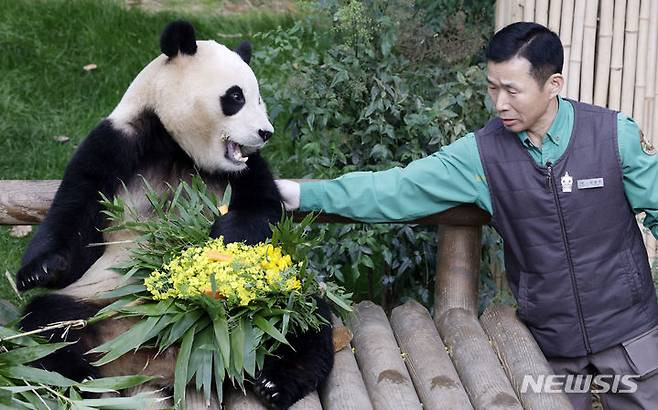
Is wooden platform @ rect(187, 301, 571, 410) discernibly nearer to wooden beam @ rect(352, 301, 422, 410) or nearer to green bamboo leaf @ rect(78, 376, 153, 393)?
wooden beam @ rect(352, 301, 422, 410)

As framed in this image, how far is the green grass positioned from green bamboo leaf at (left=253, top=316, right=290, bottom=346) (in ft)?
9.64

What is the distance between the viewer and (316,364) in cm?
337

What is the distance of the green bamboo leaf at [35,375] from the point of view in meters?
3.06

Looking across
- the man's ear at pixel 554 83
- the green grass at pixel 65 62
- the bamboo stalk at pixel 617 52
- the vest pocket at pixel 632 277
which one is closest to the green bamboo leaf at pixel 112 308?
the man's ear at pixel 554 83

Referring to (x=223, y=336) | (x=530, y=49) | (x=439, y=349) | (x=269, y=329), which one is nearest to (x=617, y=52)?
(x=530, y=49)

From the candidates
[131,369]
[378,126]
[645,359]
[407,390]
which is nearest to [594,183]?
[645,359]

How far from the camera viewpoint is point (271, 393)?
10.6 ft

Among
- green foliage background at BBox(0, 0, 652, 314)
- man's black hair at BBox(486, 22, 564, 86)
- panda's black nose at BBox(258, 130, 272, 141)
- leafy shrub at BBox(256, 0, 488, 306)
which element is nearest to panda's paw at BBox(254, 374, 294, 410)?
panda's black nose at BBox(258, 130, 272, 141)

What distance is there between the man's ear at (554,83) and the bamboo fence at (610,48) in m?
0.95

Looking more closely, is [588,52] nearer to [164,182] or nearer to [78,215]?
[164,182]

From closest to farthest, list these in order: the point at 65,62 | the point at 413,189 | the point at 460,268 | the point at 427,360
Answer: the point at 427,360 → the point at 413,189 → the point at 460,268 → the point at 65,62

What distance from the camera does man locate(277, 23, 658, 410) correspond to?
359 centimetres

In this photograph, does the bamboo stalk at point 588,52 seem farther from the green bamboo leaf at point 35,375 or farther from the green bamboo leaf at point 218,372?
the green bamboo leaf at point 35,375

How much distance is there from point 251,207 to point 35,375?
2.95ft
